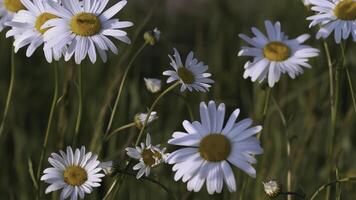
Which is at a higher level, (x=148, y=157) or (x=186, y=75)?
(x=186, y=75)

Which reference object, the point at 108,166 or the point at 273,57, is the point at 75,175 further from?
the point at 273,57

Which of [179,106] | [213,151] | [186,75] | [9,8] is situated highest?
[9,8]

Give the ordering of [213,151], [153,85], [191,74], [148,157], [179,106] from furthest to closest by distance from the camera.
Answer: [179,106]
[153,85]
[191,74]
[148,157]
[213,151]

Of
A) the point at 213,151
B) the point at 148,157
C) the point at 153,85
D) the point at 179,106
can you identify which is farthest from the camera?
the point at 179,106

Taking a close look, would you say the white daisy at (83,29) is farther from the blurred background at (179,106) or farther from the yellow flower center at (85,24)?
the blurred background at (179,106)

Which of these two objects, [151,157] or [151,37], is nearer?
[151,157]

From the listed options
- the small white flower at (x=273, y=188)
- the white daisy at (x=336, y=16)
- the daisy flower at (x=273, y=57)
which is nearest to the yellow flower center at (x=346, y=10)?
the white daisy at (x=336, y=16)

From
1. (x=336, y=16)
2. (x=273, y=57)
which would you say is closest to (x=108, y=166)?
(x=273, y=57)

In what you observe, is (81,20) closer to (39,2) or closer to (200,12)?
(39,2)
